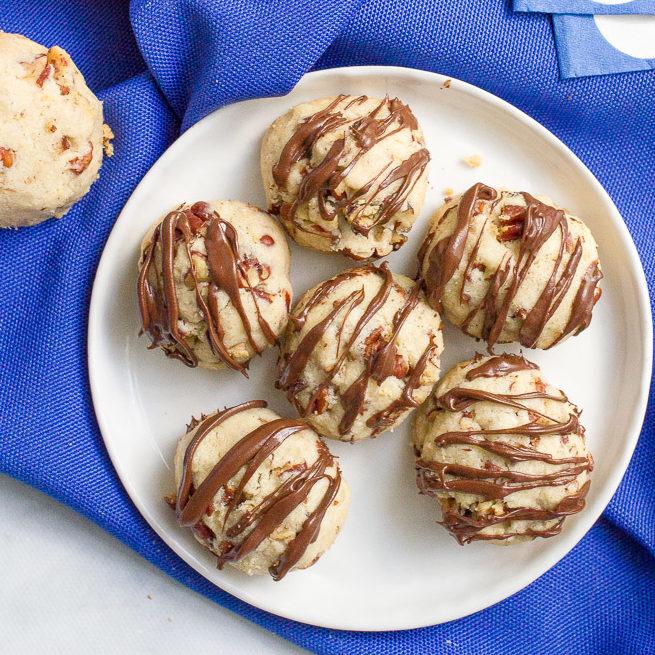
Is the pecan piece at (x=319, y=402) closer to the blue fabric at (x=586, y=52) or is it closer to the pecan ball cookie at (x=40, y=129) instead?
the pecan ball cookie at (x=40, y=129)

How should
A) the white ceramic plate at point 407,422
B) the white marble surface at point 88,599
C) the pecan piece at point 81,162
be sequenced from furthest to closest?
the white marble surface at point 88,599 < the white ceramic plate at point 407,422 < the pecan piece at point 81,162

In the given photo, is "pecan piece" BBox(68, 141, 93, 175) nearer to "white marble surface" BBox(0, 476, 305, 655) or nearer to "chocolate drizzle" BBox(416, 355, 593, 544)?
"white marble surface" BBox(0, 476, 305, 655)

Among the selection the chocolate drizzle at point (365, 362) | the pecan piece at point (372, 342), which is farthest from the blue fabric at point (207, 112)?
the pecan piece at point (372, 342)

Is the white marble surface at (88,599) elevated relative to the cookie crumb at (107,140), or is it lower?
lower

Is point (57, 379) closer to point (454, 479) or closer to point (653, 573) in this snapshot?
point (454, 479)

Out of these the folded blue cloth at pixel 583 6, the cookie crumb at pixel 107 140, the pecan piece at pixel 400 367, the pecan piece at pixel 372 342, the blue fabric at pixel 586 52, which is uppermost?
the folded blue cloth at pixel 583 6

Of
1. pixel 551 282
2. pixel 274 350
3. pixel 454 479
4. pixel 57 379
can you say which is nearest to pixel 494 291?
pixel 551 282

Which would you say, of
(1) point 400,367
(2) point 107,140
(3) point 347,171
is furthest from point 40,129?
(1) point 400,367

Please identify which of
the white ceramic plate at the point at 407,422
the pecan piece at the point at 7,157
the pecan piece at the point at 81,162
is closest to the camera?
the pecan piece at the point at 7,157
